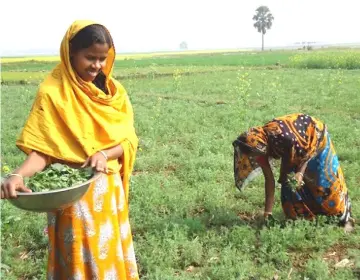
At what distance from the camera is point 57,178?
6.31 ft

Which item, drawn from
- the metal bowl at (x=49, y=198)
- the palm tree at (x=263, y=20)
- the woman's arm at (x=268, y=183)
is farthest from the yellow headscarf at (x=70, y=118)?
the palm tree at (x=263, y=20)

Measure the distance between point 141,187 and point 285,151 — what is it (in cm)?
202

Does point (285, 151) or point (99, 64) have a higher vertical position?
point (99, 64)

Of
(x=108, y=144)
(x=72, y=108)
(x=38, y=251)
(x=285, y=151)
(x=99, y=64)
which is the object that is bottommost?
(x=38, y=251)

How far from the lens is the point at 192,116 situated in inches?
370

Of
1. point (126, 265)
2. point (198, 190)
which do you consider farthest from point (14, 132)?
point (126, 265)

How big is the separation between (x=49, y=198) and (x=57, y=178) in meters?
0.21

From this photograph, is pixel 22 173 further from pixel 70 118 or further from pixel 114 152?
pixel 114 152

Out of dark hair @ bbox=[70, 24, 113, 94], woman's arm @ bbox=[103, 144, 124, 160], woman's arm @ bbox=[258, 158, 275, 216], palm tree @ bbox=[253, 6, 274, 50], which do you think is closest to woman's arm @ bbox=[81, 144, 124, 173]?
woman's arm @ bbox=[103, 144, 124, 160]

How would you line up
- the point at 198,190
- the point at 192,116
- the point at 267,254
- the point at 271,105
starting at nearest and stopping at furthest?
the point at 267,254
the point at 198,190
the point at 192,116
the point at 271,105

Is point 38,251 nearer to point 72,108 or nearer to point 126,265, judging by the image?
point 126,265

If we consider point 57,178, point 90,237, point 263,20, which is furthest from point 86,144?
point 263,20

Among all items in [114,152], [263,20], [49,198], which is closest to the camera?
[49,198]

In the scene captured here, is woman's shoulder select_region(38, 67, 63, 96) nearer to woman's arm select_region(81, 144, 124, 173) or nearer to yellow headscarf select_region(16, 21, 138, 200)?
yellow headscarf select_region(16, 21, 138, 200)
